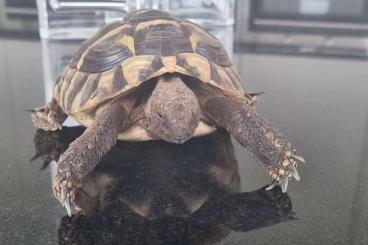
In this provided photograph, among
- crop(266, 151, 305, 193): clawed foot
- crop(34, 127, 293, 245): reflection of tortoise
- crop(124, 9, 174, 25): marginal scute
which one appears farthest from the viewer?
crop(124, 9, 174, 25): marginal scute

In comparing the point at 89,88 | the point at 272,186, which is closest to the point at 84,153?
the point at 89,88

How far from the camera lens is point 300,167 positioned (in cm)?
115

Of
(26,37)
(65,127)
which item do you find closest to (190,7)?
(26,37)

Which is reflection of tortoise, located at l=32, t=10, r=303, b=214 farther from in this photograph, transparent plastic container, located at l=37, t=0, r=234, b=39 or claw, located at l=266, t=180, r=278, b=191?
transparent plastic container, located at l=37, t=0, r=234, b=39

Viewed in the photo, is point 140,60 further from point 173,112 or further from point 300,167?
point 300,167

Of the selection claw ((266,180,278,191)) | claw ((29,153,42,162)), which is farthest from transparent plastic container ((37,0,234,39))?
claw ((266,180,278,191))

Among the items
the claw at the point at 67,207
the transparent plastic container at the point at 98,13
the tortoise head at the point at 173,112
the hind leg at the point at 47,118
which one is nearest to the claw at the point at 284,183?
the tortoise head at the point at 173,112

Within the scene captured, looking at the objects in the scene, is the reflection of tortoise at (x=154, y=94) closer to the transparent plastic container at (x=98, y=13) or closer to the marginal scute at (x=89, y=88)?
the marginal scute at (x=89, y=88)

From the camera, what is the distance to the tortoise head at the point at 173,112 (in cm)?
104

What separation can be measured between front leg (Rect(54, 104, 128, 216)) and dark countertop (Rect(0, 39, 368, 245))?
5 centimetres

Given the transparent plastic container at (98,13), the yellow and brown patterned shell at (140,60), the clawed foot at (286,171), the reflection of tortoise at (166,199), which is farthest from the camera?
the transparent plastic container at (98,13)

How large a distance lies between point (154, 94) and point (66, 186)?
343 millimetres

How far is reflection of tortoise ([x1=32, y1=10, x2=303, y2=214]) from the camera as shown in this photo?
104 centimetres

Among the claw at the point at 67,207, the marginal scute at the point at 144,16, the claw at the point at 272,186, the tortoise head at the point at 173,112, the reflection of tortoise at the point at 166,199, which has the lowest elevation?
the reflection of tortoise at the point at 166,199
